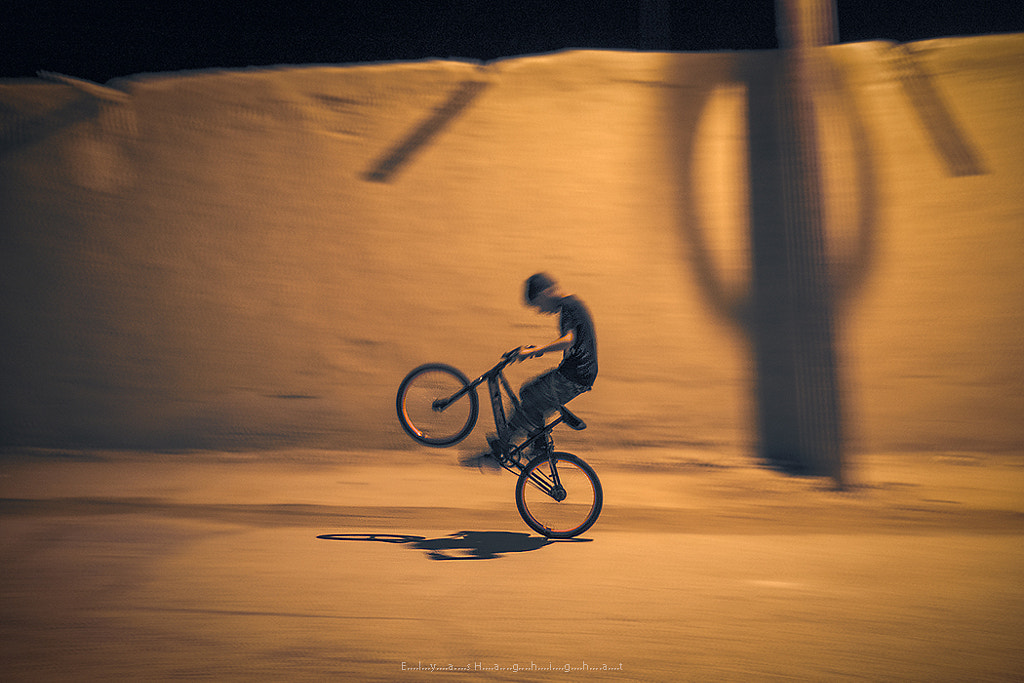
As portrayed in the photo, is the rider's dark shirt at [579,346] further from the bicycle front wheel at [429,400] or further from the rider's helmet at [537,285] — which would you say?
the bicycle front wheel at [429,400]

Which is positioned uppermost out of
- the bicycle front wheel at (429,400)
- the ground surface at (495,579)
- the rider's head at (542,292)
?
the rider's head at (542,292)

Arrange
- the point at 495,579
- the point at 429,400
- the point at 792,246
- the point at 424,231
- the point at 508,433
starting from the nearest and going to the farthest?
the point at 495,579 < the point at 508,433 < the point at 429,400 < the point at 792,246 < the point at 424,231

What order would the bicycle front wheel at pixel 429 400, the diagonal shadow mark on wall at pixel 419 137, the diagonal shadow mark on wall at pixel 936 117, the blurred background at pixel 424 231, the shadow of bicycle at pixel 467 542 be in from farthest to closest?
1. the diagonal shadow mark on wall at pixel 419 137
2. the blurred background at pixel 424 231
3. the diagonal shadow mark on wall at pixel 936 117
4. the bicycle front wheel at pixel 429 400
5. the shadow of bicycle at pixel 467 542

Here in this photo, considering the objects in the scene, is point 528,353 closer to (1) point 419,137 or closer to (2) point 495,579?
(2) point 495,579

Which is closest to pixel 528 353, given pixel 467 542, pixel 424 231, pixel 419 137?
pixel 467 542

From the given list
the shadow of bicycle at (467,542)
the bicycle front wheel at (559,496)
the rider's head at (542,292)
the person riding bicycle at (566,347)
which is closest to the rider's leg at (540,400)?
the person riding bicycle at (566,347)

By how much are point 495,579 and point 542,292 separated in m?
1.80

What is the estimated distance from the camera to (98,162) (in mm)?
7254

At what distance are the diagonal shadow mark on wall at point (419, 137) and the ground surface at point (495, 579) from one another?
122 inches

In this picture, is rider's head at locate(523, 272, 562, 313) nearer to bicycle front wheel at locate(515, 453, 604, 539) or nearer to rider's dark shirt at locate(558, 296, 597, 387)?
rider's dark shirt at locate(558, 296, 597, 387)

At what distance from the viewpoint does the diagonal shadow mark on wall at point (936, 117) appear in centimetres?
667

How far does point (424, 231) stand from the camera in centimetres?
718

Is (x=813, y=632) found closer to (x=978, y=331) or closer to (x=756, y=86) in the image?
(x=978, y=331)

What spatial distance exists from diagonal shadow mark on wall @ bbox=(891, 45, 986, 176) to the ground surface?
2.90 m
